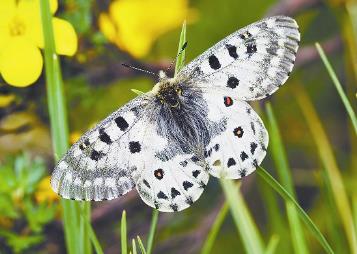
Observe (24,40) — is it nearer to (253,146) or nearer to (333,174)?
(253,146)

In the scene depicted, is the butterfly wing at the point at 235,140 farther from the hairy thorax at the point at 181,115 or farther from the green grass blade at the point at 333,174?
the green grass blade at the point at 333,174

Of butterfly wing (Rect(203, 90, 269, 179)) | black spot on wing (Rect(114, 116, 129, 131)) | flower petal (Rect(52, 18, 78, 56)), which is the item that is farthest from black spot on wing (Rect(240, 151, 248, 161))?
flower petal (Rect(52, 18, 78, 56))

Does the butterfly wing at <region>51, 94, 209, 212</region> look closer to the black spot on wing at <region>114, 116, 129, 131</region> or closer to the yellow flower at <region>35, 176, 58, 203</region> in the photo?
the black spot on wing at <region>114, 116, 129, 131</region>

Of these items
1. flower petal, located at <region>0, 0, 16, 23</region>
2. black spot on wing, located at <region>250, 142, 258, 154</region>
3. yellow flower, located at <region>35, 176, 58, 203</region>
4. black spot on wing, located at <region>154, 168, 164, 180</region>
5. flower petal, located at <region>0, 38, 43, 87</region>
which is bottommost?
black spot on wing, located at <region>250, 142, 258, 154</region>

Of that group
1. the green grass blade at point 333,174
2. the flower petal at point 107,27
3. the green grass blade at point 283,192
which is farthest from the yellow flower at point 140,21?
the green grass blade at point 283,192

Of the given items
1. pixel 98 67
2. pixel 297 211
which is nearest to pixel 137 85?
pixel 98 67

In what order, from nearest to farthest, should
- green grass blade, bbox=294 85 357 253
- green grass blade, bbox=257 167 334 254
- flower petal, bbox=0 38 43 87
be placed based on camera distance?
green grass blade, bbox=257 167 334 254, flower petal, bbox=0 38 43 87, green grass blade, bbox=294 85 357 253
